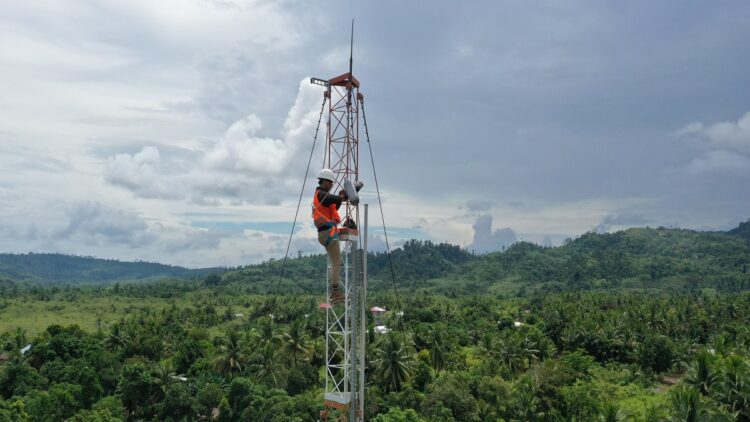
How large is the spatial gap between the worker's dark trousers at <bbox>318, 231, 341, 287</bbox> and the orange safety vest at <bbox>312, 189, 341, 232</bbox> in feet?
1.23

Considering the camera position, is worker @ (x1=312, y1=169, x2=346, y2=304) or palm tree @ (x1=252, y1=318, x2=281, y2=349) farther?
palm tree @ (x1=252, y1=318, x2=281, y2=349)

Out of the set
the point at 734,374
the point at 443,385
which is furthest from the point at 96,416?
the point at 734,374

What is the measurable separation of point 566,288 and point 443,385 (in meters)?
162

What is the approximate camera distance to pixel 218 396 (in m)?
43.3

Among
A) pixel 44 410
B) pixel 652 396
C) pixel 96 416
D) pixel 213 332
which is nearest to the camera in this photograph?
pixel 96 416

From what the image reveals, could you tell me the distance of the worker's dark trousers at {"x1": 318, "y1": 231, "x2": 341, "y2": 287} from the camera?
22469 millimetres

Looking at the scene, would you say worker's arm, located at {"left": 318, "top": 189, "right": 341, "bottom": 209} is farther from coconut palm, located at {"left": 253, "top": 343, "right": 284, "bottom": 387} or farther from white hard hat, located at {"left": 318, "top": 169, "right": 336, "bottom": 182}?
coconut palm, located at {"left": 253, "top": 343, "right": 284, "bottom": 387}

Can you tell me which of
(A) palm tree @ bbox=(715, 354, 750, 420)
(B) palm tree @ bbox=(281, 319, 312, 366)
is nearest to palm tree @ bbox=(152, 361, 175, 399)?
(B) palm tree @ bbox=(281, 319, 312, 366)

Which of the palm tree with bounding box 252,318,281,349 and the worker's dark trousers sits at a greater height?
the worker's dark trousers

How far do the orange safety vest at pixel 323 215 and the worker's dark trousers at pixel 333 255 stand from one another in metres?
0.37

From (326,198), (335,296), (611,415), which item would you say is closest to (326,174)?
(326,198)

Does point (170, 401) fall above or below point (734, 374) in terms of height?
below

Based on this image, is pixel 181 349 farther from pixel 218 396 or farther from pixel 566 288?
pixel 566 288

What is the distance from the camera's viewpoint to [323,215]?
22.1 meters
